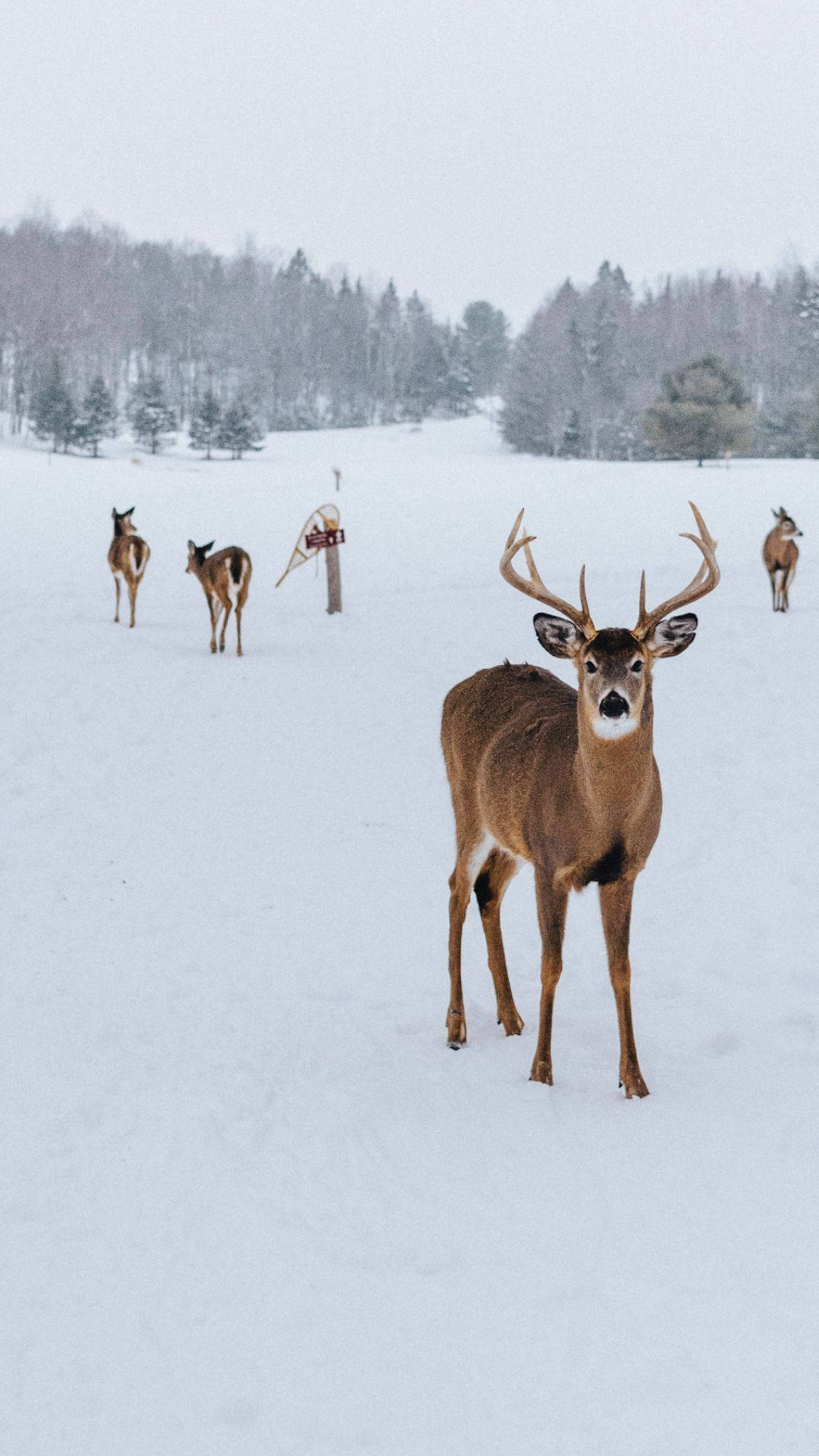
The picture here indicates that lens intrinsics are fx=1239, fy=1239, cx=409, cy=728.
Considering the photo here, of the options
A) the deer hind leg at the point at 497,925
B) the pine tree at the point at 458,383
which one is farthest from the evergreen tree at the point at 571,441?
the deer hind leg at the point at 497,925

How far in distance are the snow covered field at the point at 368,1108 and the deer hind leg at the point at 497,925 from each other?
99mm

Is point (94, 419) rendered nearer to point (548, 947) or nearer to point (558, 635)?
point (558, 635)

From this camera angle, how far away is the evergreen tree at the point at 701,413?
48312 millimetres

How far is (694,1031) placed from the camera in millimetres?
5391

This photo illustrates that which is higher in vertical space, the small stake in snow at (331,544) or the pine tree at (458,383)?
the pine tree at (458,383)

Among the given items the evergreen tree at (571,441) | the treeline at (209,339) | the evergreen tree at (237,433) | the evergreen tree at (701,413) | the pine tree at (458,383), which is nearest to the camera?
the evergreen tree at (701,413)

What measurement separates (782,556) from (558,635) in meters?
13.2

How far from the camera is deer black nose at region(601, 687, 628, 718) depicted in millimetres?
4109

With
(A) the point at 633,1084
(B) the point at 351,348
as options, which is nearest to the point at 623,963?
(A) the point at 633,1084

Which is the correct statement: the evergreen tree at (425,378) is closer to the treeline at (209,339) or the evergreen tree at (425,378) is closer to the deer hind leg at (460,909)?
the treeline at (209,339)

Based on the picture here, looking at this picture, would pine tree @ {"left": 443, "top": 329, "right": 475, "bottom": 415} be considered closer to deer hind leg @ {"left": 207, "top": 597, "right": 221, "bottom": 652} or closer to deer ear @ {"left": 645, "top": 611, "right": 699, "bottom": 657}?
deer hind leg @ {"left": 207, "top": 597, "right": 221, "bottom": 652}

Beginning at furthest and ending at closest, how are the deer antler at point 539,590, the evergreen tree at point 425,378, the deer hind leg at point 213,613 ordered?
the evergreen tree at point 425,378 → the deer hind leg at point 213,613 → the deer antler at point 539,590

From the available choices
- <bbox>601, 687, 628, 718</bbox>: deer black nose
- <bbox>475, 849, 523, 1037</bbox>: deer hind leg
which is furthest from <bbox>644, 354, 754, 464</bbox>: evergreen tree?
<bbox>601, 687, 628, 718</bbox>: deer black nose

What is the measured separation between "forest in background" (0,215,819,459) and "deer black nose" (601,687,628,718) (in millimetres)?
47632
